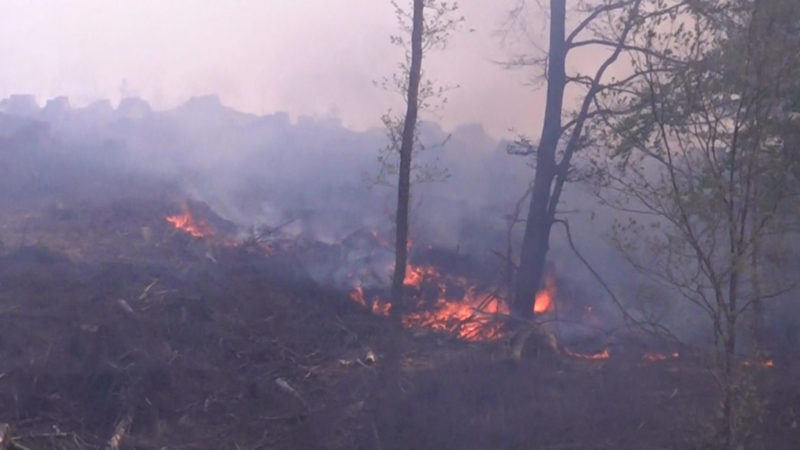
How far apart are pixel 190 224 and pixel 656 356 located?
41.8 feet

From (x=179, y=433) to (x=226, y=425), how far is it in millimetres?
651

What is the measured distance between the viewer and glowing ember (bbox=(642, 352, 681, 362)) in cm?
1468

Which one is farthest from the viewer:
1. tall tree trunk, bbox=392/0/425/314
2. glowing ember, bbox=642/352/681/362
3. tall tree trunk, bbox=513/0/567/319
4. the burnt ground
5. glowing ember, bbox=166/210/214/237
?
glowing ember, bbox=166/210/214/237

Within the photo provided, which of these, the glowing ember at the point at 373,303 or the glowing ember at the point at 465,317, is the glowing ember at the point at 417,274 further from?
the glowing ember at the point at 373,303

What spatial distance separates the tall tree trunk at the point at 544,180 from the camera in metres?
16.8

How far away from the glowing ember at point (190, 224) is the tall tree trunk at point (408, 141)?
10177mm

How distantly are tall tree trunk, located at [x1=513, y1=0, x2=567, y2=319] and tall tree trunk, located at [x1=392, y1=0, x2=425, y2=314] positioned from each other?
4.74 meters

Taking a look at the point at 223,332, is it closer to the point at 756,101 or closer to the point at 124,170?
the point at 756,101

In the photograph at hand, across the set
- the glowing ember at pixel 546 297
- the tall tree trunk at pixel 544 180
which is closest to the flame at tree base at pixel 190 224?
the glowing ember at pixel 546 297

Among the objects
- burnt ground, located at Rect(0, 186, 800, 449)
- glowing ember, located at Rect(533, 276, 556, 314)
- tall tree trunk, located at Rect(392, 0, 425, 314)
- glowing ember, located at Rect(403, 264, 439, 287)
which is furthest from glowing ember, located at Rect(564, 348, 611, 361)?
tall tree trunk, located at Rect(392, 0, 425, 314)

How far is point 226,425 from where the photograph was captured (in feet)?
38.4

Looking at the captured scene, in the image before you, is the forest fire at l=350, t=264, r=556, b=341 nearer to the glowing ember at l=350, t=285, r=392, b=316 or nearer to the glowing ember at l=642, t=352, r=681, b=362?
the glowing ember at l=350, t=285, r=392, b=316

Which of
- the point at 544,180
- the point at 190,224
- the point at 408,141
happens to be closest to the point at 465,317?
the point at 544,180

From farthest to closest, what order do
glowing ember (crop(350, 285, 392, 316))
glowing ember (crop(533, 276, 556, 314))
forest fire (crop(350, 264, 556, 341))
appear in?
glowing ember (crop(533, 276, 556, 314)) → glowing ember (crop(350, 285, 392, 316)) → forest fire (crop(350, 264, 556, 341))
